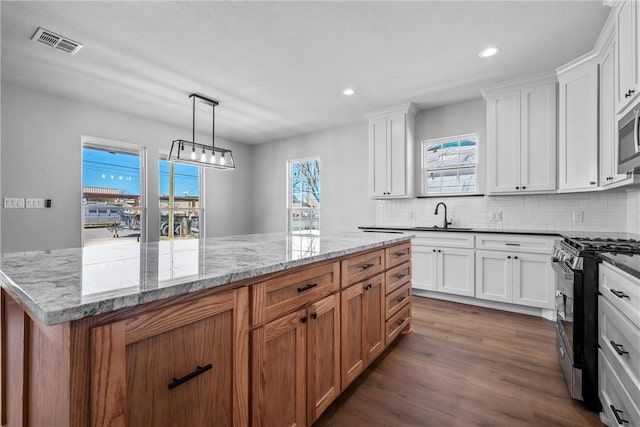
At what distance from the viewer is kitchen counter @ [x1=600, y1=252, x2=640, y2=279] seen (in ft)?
4.20

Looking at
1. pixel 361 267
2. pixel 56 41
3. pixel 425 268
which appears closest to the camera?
pixel 361 267

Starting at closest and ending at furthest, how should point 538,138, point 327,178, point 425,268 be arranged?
point 538,138 < point 425,268 < point 327,178

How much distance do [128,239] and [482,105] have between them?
548 cm

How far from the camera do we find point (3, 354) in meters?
1.23

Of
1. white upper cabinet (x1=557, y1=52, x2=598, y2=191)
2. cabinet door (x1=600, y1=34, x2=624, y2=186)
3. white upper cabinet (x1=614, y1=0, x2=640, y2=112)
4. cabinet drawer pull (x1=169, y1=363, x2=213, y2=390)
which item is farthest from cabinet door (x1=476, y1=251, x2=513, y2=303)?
cabinet drawer pull (x1=169, y1=363, x2=213, y2=390)

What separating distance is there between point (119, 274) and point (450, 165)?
4.20 meters

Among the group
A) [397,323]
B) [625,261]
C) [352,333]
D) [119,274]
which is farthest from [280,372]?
[625,261]

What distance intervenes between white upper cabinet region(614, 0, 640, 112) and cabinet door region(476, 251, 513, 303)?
1717 millimetres

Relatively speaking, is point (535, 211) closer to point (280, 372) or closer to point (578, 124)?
point (578, 124)

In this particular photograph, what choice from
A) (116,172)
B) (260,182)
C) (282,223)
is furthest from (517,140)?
(116,172)

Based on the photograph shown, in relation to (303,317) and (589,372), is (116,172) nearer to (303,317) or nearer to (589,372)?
(303,317)

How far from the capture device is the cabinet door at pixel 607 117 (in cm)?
250

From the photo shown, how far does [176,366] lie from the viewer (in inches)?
35.9

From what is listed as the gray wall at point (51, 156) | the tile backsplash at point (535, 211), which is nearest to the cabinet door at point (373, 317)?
the tile backsplash at point (535, 211)
